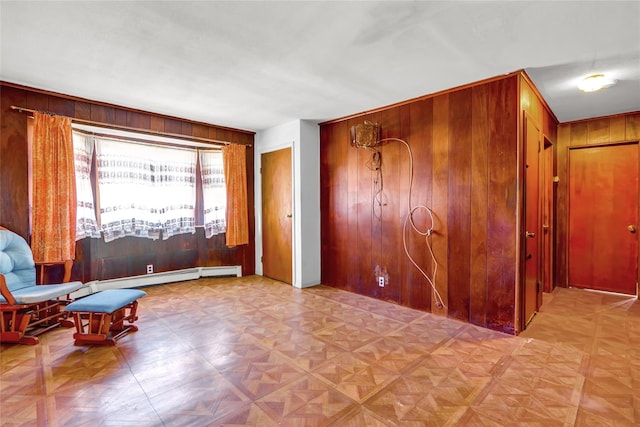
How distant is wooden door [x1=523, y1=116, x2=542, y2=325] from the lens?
2.83 metres

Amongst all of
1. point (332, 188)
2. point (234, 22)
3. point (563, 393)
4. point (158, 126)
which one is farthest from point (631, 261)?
point (158, 126)

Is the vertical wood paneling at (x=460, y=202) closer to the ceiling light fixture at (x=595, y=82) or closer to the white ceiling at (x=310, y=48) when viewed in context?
the white ceiling at (x=310, y=48)

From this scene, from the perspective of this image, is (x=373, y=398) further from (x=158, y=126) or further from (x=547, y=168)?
(x=158, y=126)

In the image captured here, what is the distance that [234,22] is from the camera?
1947 millimetres

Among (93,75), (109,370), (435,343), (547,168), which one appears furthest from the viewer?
(547,168)

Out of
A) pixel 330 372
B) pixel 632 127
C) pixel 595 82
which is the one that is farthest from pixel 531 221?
pixel 330 372

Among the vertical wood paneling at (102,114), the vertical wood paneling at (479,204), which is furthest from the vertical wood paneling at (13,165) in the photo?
the vertical wood paneling at (479,204)

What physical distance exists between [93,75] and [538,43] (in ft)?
11.8

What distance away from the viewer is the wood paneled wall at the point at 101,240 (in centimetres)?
305

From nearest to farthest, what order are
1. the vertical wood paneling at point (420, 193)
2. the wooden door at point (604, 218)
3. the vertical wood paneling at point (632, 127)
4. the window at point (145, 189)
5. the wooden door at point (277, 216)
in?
the vertical wood paneling at point (420, 193) < the window at point (145, 189) < the vertical wood paneling at point (632, 127) < the wooden door at point (604, 218) < the wooden door at point (277, 216)

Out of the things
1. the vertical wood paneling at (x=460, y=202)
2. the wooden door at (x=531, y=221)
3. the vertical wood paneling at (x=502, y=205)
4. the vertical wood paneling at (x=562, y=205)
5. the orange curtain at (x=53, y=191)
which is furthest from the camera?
the vertical wood paneling at (x=562, y=205)

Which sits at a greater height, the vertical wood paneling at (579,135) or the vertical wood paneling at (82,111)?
the vertical wood paneling at (82,111)

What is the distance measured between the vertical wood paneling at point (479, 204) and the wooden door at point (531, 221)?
0.34m

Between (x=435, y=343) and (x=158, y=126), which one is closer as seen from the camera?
(x=435, y=343)
